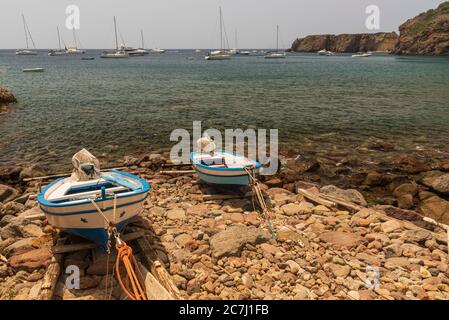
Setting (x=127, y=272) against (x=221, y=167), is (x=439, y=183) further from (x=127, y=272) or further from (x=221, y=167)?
(x=127, y=272)

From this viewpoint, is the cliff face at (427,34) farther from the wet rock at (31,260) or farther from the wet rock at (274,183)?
the wet rock at (31,260)

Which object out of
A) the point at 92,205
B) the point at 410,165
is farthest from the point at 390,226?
the point at 92,205

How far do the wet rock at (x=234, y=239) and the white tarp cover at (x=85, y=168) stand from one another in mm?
4800

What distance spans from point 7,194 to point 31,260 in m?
6.80

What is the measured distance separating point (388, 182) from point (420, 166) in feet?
10.5

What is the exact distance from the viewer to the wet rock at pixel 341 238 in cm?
967

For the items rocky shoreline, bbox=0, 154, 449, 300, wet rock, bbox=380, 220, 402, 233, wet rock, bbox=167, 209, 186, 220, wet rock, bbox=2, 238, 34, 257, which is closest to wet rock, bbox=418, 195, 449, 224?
rocky shoreline, bbox=0, 154, 449, 300

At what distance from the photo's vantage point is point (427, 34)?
14438cm

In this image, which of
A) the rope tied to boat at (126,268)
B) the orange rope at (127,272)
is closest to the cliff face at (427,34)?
the rope tied to boat at (126,268)

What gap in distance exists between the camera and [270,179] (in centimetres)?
1551

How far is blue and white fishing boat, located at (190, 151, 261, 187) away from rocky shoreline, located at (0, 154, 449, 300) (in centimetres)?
75

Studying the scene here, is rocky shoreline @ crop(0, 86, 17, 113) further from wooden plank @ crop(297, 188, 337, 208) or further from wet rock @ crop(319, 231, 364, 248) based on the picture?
wet rock @ crop(319, 231, 364, 248)
